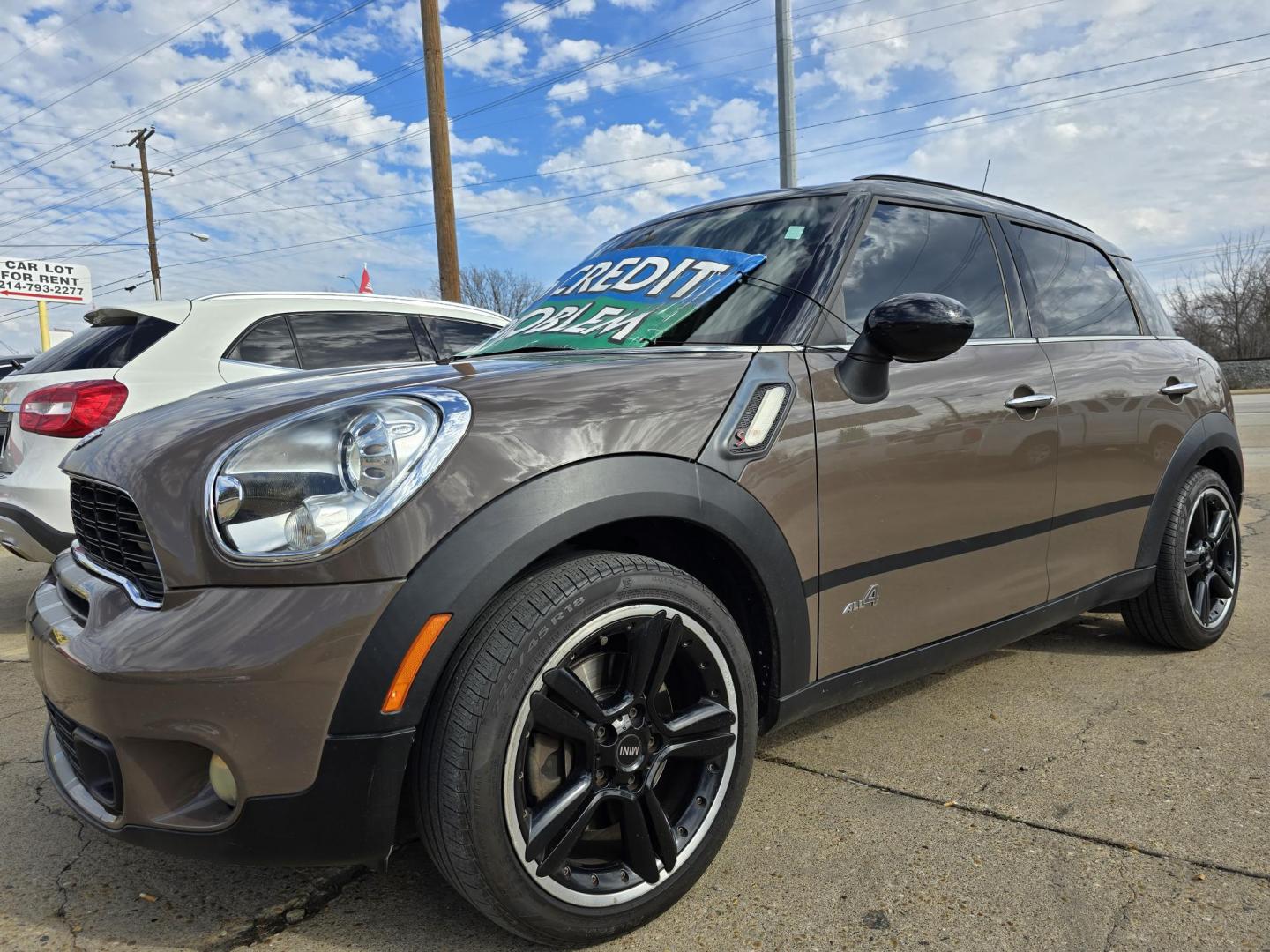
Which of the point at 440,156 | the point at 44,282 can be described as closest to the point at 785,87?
the point at 440,156

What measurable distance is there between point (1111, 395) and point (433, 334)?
3.91 meters

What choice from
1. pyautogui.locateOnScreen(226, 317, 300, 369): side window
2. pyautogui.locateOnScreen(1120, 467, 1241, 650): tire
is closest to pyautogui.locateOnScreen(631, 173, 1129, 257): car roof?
pyautogui.locateOnScreen(1120, 467, 1241, 650): tire

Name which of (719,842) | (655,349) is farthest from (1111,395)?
(719,842)

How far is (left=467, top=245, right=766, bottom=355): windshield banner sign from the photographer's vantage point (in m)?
2.41

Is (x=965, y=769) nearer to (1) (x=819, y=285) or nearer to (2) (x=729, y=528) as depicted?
(2) (x=729, y=528)

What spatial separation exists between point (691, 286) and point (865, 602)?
945 mm

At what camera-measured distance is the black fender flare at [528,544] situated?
5.16 ft

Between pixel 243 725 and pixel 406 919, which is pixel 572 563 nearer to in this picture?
pixel 243 725

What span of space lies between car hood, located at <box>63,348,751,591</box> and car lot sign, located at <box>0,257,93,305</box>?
26.2 metres

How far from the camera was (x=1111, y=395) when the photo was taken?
9.95 feet

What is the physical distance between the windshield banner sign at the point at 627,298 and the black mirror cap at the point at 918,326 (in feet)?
1.47

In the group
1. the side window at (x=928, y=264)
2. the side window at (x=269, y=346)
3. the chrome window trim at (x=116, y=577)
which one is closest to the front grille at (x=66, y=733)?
the chrome window trim at (x=116, y=577)

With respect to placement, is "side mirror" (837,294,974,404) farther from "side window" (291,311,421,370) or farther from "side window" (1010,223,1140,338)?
"side window" (291,311,421,370)

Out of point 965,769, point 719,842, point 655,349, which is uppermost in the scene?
point 655,349
